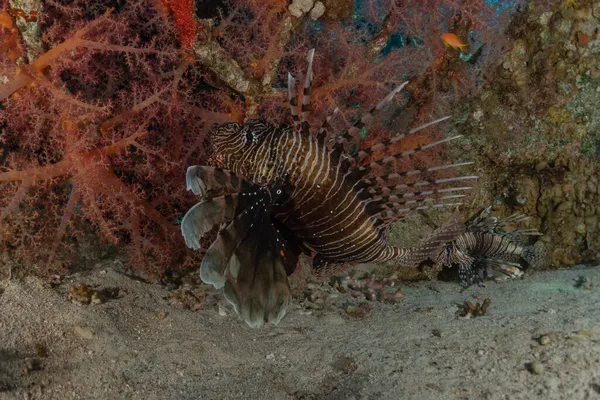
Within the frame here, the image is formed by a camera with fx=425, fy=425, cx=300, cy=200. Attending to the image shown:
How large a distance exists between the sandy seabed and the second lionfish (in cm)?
63

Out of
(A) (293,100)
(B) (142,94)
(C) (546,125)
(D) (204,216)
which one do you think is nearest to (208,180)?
(D) (204,216)

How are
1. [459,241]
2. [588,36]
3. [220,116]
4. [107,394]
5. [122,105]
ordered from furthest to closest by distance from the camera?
1. [588,36]
2. [459,241]
3. [220,116]
4. [122,105]
5. [107,394]

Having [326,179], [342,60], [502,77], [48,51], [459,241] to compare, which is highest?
[502,77]

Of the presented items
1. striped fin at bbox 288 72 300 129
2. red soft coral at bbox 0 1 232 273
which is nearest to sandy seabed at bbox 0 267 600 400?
red soft coral at bbox 0 1 232 273

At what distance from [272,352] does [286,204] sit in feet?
3.78

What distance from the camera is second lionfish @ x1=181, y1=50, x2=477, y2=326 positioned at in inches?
95.9

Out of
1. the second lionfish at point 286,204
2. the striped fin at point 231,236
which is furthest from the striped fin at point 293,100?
the striped fin at point 231,236

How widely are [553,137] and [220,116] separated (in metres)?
4.15

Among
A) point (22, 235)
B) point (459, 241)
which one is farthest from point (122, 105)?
point (459, 241)

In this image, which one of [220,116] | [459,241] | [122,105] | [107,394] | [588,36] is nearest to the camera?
[107,394]

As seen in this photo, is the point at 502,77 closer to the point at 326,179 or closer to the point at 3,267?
the point at 326,179

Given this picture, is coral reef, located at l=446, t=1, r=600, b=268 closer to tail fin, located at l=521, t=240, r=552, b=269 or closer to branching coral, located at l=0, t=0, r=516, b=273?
tail fin, located at l=521, t=240, r=552, b=269

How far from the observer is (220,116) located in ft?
13.2

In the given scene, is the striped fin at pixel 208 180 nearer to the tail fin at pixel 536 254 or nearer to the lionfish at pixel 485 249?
the lionfish at pixel 485 249
